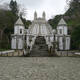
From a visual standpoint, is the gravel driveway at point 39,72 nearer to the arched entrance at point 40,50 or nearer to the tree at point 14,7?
the arched entrance at point 40,50

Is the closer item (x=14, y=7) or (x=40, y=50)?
(x=40, y=50)

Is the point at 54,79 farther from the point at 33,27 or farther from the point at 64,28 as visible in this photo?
the point at 33,27

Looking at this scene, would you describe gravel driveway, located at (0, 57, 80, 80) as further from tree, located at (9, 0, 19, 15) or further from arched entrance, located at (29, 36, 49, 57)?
tree, located at (9, 0, 19, 15)

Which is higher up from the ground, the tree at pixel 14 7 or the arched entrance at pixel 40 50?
the tree at pixel 14 7

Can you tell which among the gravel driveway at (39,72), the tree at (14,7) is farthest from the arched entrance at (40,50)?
the tree at (14,7)

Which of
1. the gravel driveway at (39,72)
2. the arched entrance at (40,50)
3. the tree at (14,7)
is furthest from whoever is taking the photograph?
the tree at (14,7)

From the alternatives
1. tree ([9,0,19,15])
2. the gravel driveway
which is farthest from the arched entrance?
tree ([9,0,19,15])

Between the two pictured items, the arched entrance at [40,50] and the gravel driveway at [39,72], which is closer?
the gravel driveway at [39,72]

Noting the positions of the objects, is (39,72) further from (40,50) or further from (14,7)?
(14,7)

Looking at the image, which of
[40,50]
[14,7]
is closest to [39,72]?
[40,50]

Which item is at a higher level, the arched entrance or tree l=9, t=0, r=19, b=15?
tree l=9, t=0, r=19, b=15

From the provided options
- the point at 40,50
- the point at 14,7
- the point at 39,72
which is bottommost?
the point at 40,50

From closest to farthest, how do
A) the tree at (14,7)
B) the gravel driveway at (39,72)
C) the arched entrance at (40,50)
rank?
1. the gravel driveway at (39,72)
2. the arched entrance at (40,50)
3. the tree at (14,7)

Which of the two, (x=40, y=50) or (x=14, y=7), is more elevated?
(x=14, y=7)
